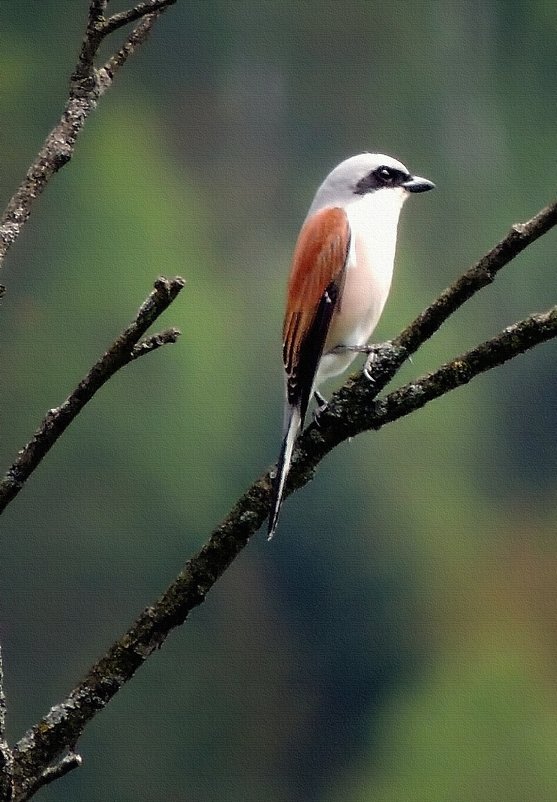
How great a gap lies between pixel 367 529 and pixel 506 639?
273 mm

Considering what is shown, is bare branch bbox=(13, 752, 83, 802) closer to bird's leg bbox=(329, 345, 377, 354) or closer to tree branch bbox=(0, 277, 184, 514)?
tree branch bbox=(0, 277, 184, 514)

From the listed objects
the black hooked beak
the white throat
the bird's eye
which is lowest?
the white throat

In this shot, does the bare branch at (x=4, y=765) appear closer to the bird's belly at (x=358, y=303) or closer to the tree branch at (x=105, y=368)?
the tree branch at (x=105, y=368)

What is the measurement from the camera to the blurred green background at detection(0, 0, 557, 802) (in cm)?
169

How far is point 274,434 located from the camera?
1.76 m

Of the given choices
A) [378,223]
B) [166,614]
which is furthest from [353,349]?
[166,614]

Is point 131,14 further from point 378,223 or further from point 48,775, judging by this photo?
point 48,775

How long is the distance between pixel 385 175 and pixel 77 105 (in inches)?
18.2

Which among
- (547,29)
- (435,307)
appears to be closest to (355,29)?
(547,29)

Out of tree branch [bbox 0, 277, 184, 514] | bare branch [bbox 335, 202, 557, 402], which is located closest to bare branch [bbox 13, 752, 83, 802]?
tree branch [bbox 0, 277, 184, 514]

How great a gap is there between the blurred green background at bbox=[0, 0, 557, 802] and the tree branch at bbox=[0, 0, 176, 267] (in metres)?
0.82

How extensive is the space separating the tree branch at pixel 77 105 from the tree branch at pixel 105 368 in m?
0.14

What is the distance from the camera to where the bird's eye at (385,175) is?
4.29 feet

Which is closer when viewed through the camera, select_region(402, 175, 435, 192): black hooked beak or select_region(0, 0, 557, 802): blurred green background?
select_region(402, 175, 435, 192): black hooked beak
